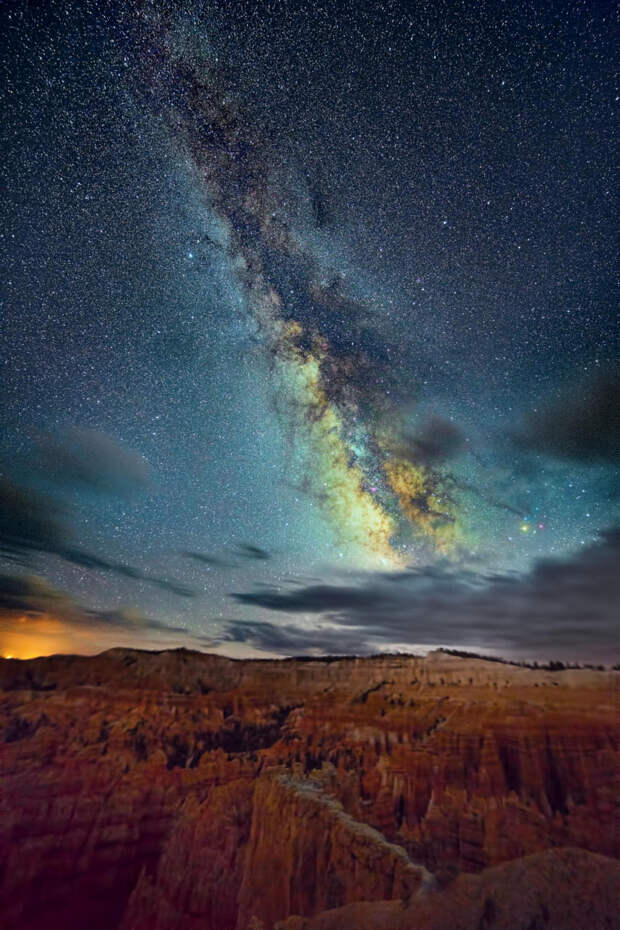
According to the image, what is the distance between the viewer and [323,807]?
90.3 ft

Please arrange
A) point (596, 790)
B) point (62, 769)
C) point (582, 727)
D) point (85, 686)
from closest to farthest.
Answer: point (596, 790)
point (582, 727)
point (62, 769)
point (85, 686)

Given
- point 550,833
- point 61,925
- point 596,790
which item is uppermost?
point 596,790

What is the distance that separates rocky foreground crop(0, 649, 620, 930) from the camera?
21.2m

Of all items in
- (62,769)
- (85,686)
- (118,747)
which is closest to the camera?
(62,769)

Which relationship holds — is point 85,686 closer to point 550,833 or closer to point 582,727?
point 550,833

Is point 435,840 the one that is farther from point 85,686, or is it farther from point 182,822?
point 85,686

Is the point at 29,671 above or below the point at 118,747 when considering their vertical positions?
above

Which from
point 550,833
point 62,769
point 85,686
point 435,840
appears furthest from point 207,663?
point 550,833

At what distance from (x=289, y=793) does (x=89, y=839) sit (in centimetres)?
1433

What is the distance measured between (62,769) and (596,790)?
37370 mm

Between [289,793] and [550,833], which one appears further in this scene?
[289,793]

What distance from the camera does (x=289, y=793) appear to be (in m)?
29.0

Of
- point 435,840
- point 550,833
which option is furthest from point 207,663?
point 550,833

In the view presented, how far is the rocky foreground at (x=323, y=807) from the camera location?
21172mm
